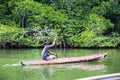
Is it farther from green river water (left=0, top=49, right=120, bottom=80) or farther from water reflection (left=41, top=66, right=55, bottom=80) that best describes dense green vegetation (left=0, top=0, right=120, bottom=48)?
water reflection (left=41, top=66, right=55, bottom=80)

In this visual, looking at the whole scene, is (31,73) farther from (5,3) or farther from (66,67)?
(5,3)

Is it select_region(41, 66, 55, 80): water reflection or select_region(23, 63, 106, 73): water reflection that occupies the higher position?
select_region(41, 66, 55, 80): water reflection

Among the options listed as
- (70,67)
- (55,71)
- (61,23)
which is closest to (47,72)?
(55,71)

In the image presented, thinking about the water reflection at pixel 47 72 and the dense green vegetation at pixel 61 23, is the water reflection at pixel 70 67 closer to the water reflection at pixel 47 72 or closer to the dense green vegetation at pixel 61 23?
the water reflection at pixel 47 72

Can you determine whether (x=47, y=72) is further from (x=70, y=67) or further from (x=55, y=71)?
(x=70, y=67)

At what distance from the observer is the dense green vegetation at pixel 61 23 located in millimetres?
28031

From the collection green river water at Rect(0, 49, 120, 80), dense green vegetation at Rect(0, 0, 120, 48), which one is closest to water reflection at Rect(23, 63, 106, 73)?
green river water at Rect(0, 49, 120, 80)

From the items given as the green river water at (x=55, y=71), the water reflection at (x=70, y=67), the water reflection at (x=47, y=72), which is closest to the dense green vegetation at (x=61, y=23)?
the water reflection at (x=70, y=67)

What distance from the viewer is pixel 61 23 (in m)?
30.0

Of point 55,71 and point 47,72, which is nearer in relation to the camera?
point 47,72

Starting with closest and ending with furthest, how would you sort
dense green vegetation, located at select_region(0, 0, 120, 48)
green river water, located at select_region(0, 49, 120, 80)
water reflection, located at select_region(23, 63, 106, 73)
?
1. green river water, located at select_region(0, 49, 120, 80)
2. water reflection, located at select_region(23, 63, 106, 73)
3. dense green vegetation, located at select_region(0, 0, 120, 48)

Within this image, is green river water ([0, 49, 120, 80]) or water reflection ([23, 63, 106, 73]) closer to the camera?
green river water ([0, 49, 120, 80])

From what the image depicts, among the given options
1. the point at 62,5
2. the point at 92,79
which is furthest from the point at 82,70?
the point at 62,5

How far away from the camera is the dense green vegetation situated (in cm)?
2803
